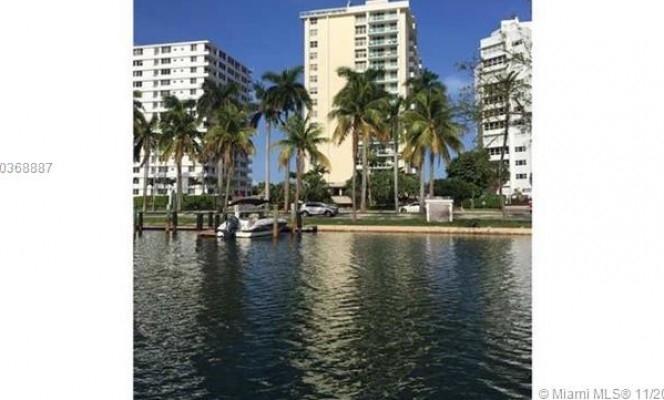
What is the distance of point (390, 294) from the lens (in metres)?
12.0

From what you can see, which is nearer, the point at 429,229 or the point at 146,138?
the point at 429,229

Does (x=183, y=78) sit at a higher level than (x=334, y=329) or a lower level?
higher

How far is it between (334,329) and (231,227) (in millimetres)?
18209

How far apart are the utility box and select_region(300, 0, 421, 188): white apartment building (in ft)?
141

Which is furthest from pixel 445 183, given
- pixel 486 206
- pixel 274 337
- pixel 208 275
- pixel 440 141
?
pixel 274 337

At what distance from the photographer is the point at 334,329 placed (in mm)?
9023

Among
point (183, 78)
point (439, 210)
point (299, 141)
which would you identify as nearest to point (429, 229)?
point (439, 210)

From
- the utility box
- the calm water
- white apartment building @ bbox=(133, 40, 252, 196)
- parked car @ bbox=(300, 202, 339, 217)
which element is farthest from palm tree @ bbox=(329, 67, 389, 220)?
white apartment building @ bbox=(133, 40, 252, 196)

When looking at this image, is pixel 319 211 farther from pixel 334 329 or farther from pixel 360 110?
pixel 334 329

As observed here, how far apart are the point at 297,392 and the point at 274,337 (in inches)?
86.0

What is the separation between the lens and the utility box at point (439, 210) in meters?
30.1
